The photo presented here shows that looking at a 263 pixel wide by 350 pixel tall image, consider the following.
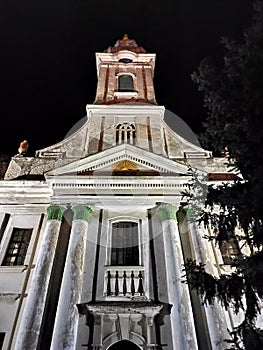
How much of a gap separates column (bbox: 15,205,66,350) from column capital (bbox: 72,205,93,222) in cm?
57

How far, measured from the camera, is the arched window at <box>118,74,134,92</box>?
24641 millimetres

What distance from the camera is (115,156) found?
17.1 metres

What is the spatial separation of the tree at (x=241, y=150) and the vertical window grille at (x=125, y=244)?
6401mm

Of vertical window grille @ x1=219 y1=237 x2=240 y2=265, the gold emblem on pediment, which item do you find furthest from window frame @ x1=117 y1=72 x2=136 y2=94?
vertical window grille @ x1=219 y1=237 x2=240 y2=265

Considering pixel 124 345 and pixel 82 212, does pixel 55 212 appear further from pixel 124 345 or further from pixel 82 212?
pixel 124 345

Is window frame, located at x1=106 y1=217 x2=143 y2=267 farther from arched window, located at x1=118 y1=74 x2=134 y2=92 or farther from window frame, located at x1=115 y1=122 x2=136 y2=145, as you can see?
arched window, located at x1=118 y1=74 x2=134 y2=92

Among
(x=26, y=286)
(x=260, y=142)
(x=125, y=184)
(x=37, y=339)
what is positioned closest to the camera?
(x=260, y=142)

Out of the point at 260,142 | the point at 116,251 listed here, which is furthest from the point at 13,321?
the point at 260,142

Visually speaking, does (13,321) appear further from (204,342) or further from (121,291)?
(204,342)

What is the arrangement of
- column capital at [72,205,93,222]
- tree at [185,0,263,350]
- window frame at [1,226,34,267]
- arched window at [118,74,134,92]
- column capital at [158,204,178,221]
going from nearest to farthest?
1. tree at [185,0,263,350]
2. window frame at [1,226,34,267]
3. column capital at [72,205,93,222]
4. column capital at [158,204,178,221]
5. arched window at [118,74,134,92]

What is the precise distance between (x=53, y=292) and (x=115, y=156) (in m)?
6.59

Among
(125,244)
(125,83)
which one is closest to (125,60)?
(125,83)

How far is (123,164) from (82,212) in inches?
127

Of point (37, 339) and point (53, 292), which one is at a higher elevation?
point (53, 292)
